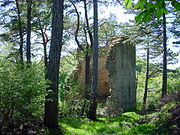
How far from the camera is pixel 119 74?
1672cm

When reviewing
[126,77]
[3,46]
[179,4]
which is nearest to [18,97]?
[179,4]

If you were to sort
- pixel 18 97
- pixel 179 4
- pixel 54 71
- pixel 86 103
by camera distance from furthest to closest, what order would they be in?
pixel 86 103, pixel 54 71, pixel 18 97, pixel 179 4

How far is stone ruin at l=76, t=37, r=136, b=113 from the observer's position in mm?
16094

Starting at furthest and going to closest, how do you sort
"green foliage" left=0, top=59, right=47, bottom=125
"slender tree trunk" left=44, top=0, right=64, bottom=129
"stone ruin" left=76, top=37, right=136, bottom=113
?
1. "stone ruin" left=76, top=37, right=136, bottom=113
2. "slender tree trunk" left=44, top=0, right=64, bottom=129
3. "green foliage" left=0, top=59, right=47, bottom=125

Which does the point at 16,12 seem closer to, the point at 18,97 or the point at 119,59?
the point at 119,59

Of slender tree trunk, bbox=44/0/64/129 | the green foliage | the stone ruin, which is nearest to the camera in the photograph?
the green foliage

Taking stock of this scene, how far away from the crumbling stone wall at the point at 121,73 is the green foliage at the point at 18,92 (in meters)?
9.86

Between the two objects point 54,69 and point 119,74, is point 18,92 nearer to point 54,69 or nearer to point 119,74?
point 54,69

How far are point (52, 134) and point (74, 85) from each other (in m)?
5.82

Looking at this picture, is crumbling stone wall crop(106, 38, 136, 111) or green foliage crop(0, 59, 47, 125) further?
crumbling stone wall crop(106, 38, 136, 111)

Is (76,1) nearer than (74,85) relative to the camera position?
No

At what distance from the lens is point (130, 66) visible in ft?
60.2

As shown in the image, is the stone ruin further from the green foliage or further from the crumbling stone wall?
the green foliage

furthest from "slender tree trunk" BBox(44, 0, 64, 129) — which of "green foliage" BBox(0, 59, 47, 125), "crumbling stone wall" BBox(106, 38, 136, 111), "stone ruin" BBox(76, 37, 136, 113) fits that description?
"crumbling stone wall" BBox(106, 38, 136, 111)
